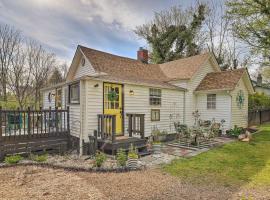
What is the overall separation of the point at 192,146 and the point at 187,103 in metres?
3.90

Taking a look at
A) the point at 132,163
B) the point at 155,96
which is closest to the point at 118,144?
the point at 132,163

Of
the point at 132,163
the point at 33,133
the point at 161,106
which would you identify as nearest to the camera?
the point at 132,163

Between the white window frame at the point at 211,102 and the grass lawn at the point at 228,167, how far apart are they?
4060mm

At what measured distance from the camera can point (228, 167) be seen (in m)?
5.64

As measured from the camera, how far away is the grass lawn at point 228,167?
4672mm

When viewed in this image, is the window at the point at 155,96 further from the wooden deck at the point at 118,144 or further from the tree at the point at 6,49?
the tree at the point at 6,49

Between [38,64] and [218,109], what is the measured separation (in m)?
16.5

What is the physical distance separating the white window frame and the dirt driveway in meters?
8.02

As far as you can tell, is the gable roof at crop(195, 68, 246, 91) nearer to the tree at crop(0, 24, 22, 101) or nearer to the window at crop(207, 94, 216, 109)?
the window at crop(207, 94, 216, 109)

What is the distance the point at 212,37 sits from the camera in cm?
2434

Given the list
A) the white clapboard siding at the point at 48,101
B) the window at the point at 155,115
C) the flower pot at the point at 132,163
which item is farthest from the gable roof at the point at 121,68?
the flower pot at the point at 132,163

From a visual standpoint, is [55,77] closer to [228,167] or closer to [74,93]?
[74,93]

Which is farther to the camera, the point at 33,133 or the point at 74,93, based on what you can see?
the point at 74,93

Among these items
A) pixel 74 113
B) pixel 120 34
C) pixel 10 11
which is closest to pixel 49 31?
pixel 10 11
